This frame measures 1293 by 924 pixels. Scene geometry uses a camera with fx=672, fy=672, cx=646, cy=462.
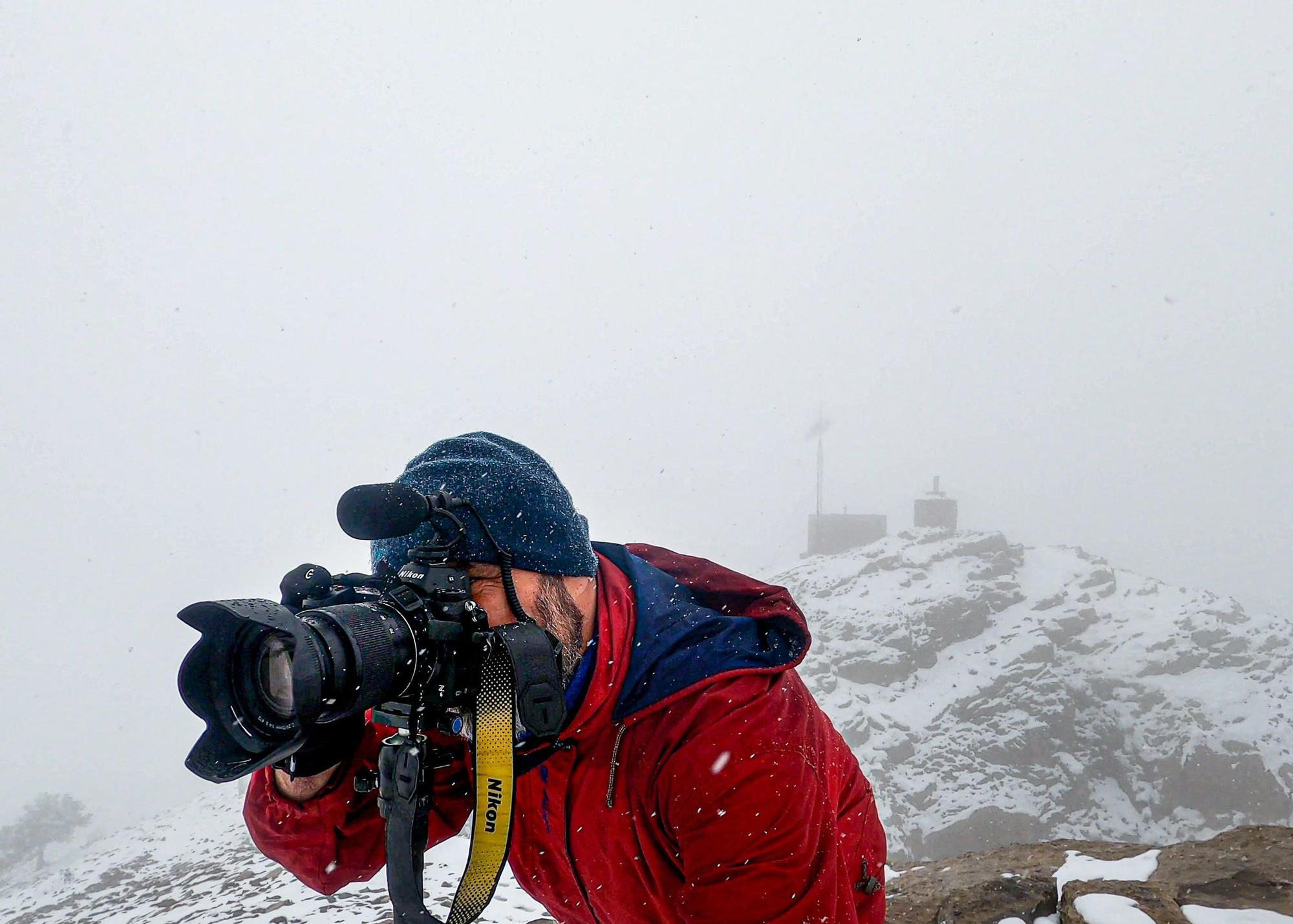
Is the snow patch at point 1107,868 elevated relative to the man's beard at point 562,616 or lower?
lower

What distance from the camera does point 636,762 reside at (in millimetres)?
1823

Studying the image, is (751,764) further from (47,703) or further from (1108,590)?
(47,703)

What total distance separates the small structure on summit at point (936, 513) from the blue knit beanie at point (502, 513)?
4833 centimetres

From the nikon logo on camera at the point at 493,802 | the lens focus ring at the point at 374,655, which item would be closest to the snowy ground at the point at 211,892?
the nikon logo on camera at the point at 493,802

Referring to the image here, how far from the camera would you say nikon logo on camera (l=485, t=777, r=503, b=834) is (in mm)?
1633

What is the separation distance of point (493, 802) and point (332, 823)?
2.17 feet

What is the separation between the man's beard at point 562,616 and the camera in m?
1.84

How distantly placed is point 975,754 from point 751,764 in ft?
102

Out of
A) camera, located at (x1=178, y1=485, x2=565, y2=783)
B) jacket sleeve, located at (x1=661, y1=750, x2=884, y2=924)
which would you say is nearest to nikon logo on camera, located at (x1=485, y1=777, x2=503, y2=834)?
camera, located at (x1=178, y1=485, x2=565, y2=783)

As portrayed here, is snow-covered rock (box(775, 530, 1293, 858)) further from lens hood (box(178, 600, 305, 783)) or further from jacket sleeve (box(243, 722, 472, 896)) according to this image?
lens hood (box(178, 600, 305, 783))

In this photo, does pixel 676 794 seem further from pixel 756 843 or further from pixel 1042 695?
pixel 1042 695

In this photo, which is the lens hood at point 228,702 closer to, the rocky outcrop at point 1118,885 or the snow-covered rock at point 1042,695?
the rocky outcrop at point 1118,885

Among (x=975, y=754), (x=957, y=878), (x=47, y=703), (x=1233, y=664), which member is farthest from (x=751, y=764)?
(x=47, y=703)

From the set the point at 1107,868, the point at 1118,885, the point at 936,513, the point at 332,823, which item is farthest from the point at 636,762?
the point at 936,513
